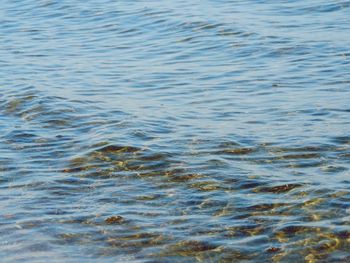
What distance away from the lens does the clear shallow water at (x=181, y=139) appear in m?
6.41

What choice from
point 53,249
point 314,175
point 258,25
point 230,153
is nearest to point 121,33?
point 258,25

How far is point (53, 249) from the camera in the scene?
20.5 feet

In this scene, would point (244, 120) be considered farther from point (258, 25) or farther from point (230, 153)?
point (258, 25)

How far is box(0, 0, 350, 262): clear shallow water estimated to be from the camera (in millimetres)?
6410

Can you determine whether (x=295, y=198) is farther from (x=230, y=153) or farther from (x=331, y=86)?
(x=331, y=86)

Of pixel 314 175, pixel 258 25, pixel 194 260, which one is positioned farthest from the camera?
pixel 258 25

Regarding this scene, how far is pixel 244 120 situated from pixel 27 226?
3.42m

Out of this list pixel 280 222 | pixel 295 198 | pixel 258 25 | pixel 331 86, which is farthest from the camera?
pixel 258 25

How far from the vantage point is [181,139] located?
890 centimetres

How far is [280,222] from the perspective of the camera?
6574 mm

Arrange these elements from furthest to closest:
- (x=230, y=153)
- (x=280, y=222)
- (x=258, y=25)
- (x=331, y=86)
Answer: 1. (x=258, y=25)
2. (x=331, y=86)
3. (x=230, y=153)
4. (x=280, y=222)

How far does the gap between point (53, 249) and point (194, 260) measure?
3.29 ft

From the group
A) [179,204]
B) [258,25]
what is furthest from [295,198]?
[258,25]

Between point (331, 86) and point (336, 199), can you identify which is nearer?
point (336, 199)
